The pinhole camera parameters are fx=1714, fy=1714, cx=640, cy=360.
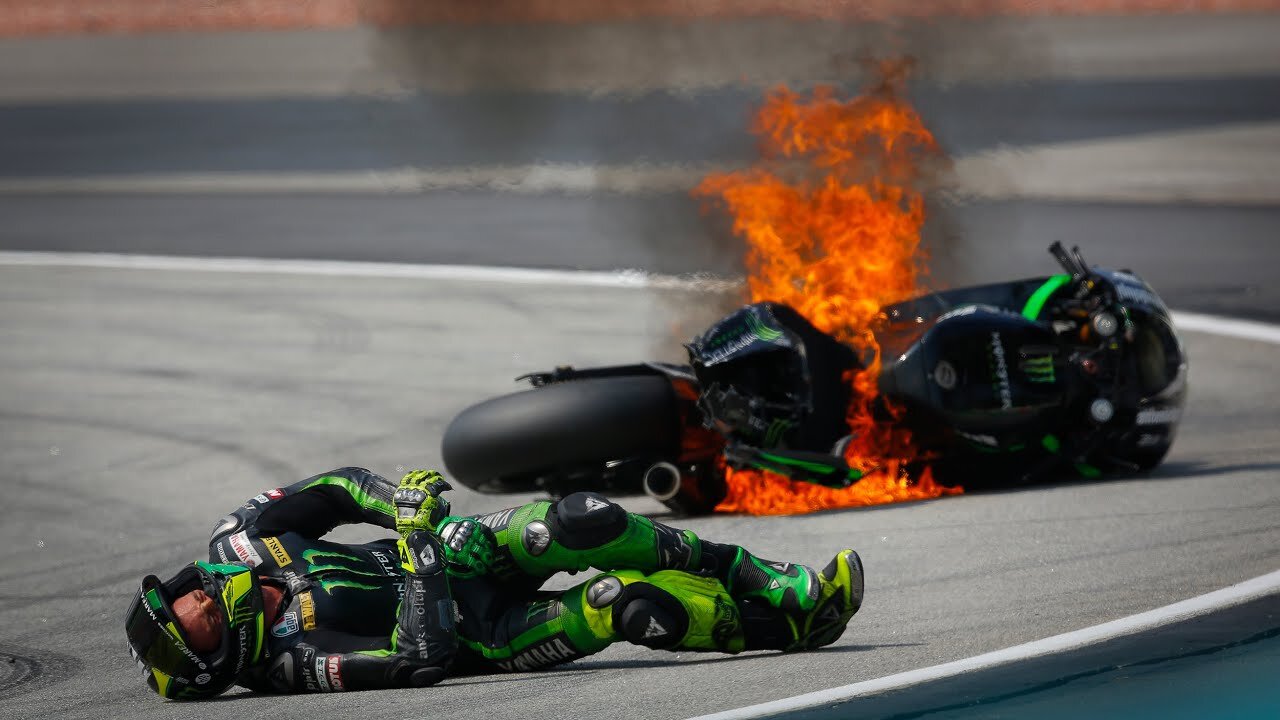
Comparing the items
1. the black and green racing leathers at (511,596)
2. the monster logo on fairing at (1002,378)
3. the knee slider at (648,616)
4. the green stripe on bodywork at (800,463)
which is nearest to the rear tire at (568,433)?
the green stripe on bodywork at (800,463)

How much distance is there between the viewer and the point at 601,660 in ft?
22.4

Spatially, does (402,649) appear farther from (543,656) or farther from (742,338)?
(742,338)

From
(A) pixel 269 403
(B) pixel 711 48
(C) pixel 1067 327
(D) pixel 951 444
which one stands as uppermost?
(B) pixel 711 48

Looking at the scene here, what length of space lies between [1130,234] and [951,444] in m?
8.23

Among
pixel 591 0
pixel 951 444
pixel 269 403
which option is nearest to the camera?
pixel 951 444

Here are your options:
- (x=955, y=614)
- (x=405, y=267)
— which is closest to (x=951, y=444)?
(x=955, y=614)

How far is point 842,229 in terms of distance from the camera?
9398mm

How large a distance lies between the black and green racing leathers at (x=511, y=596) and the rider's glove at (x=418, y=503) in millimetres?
58

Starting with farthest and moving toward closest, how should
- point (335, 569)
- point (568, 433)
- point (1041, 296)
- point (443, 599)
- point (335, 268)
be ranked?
1. point (335, 268)
2. point (1041, 296)
3. point (568, 433)
4. point (335, 569)
5. point (443, 599)

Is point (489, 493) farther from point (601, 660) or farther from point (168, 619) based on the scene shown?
point (168, 619)

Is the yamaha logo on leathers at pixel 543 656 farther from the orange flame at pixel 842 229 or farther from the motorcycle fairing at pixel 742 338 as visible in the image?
the orange flame at pixel 842 229

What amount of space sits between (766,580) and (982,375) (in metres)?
2.50

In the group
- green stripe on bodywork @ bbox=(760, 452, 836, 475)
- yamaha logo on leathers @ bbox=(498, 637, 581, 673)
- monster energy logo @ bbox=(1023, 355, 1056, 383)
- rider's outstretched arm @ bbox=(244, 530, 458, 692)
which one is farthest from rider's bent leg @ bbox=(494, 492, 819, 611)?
monster energy logo @ bbox=(1023, 355, 1056, 383)

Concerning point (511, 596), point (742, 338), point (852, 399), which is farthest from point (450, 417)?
point (511, 596)
